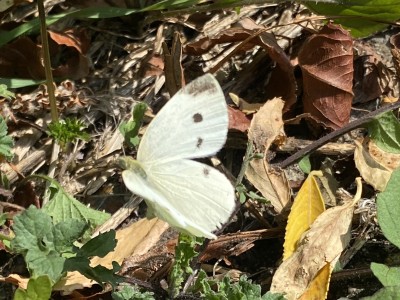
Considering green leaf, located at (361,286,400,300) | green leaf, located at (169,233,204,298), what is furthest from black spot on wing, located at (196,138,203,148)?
green leaf, located at (361,286,400,300)

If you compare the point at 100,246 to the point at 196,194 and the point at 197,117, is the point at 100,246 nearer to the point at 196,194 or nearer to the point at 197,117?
the point at 196,194

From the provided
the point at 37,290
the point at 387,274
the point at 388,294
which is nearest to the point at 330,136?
the point at 387,274

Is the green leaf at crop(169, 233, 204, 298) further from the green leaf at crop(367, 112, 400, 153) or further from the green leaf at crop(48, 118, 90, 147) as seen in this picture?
the green leaf at crop(367, 112, 400, 153)

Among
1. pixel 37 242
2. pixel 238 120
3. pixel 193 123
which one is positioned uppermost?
pixel 193 123

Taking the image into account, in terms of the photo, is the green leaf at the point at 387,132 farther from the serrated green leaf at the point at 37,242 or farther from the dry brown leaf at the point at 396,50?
the serrated green leaf at the point at 37,242

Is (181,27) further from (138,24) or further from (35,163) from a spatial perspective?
(35,163)

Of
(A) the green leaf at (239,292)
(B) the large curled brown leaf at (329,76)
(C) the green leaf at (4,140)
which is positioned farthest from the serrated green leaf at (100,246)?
(B) the large curled brown leaf at (329,76)
